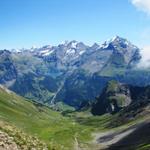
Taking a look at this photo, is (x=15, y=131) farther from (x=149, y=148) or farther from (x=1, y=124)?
(x=149, y=148)

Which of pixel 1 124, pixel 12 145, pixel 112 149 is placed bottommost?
pixel 12 145

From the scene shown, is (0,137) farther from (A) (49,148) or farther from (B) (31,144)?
(A) (49,148)

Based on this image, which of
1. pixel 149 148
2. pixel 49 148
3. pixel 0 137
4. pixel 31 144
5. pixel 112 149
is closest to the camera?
pixel 0 137

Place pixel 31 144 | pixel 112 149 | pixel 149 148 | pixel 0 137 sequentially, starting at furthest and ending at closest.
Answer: pixel 112 149 → pixel 149 148 → pixel 31 144 → pixel 0 137

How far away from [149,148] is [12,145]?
8876 centimetres

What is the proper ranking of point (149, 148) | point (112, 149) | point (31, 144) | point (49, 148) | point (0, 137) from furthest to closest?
point (112, 149)
point (149, 148)
point (49, 148)
point (31, 144)
point (0, 137)

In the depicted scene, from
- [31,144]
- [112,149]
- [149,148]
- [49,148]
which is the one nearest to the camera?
[31,144]

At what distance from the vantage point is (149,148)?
→ 12356 cm

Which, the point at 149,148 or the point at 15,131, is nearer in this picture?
the point at 15,131

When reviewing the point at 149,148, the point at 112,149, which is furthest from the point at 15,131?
the point at 112,149

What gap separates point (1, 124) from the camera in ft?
150

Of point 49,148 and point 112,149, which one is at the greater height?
point 112,149

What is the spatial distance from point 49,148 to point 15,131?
184 inches

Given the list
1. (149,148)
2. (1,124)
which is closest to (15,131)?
(1,124)
